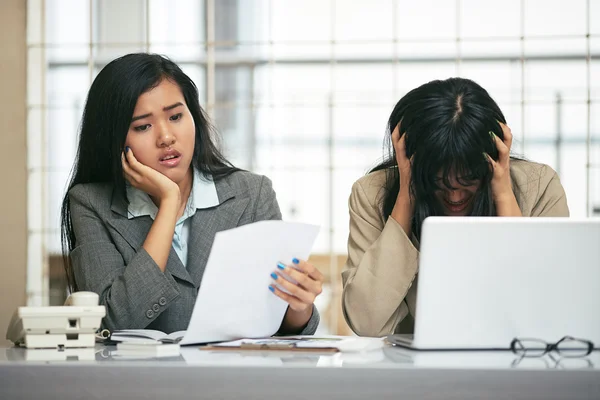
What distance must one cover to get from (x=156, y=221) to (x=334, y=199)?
2399mm

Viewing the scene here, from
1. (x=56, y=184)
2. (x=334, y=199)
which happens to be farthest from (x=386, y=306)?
(x=56, y=184)

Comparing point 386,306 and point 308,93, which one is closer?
point 386,306

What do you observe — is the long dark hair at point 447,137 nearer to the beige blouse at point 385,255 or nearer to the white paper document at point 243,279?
the beige blouse at point 385,255

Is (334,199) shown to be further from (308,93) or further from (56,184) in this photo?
(56,184)

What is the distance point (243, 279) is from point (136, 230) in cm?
65

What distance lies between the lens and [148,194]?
209 cm

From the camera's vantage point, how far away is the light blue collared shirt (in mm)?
2025

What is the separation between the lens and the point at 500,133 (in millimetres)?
1875

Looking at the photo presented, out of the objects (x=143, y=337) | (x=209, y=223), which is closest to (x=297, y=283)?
(x=143, y=337)

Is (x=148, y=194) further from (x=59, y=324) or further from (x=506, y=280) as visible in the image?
(x=506, y=280)

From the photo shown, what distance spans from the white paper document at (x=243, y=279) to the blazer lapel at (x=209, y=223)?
47cm

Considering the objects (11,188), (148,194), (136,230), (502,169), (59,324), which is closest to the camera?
(59,324)

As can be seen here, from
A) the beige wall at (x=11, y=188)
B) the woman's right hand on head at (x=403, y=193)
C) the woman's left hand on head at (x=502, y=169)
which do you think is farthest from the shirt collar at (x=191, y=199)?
the beige wall at (x=11, y=188)

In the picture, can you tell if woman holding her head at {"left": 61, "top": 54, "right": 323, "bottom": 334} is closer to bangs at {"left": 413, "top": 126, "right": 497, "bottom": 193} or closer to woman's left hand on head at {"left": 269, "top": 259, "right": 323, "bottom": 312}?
woman's left hand on head at {"left": 269, "top": 259, "right": 323, "bottom": 312}
